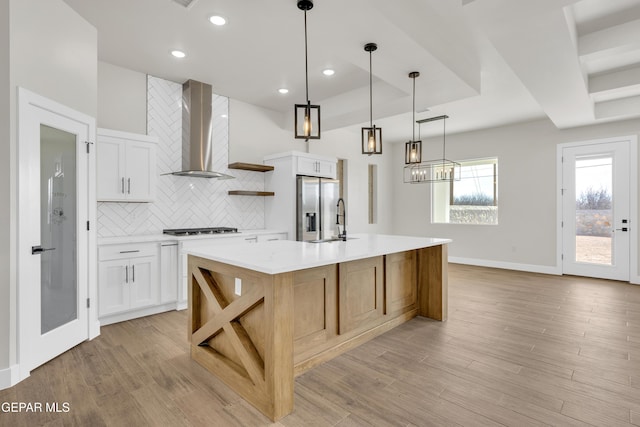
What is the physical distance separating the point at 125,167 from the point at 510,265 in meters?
6.87

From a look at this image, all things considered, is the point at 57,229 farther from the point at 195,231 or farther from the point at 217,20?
the point at 217,20

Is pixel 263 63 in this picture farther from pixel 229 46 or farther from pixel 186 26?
pixel 186 26

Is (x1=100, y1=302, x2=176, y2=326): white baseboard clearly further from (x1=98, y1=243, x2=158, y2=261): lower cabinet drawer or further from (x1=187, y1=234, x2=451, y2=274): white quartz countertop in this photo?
(x1=187, y1=234, x2=451, y2=274): white quartz countertop

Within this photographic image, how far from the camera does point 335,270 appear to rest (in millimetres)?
2713

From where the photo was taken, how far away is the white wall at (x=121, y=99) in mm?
4016

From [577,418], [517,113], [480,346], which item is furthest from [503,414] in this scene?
[517,113]

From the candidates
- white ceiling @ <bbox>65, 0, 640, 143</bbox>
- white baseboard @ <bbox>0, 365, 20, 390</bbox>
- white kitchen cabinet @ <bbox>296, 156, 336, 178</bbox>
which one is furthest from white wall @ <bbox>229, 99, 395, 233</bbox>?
white baseboard @ <bbox>0, 365, 20, 390</bbox>

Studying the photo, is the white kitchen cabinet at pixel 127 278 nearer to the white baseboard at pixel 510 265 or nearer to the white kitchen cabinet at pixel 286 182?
the white kitchen cabinet at pixel 286 182

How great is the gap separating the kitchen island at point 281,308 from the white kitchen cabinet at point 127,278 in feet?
4.38

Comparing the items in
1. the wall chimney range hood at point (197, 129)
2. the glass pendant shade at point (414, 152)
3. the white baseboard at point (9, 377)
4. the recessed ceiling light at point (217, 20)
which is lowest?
the white baseboard at point (9, 377)

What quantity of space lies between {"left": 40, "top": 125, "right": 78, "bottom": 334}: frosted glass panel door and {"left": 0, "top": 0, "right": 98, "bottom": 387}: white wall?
0.27 meters

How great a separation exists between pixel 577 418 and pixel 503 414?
0.41 metres

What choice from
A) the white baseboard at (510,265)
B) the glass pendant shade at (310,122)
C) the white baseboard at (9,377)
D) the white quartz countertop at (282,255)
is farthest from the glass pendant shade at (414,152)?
the white baseboard at (510,265)

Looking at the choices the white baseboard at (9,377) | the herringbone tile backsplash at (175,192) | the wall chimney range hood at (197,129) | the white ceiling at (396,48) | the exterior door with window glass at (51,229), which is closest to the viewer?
the white baseboard at (9,377)
